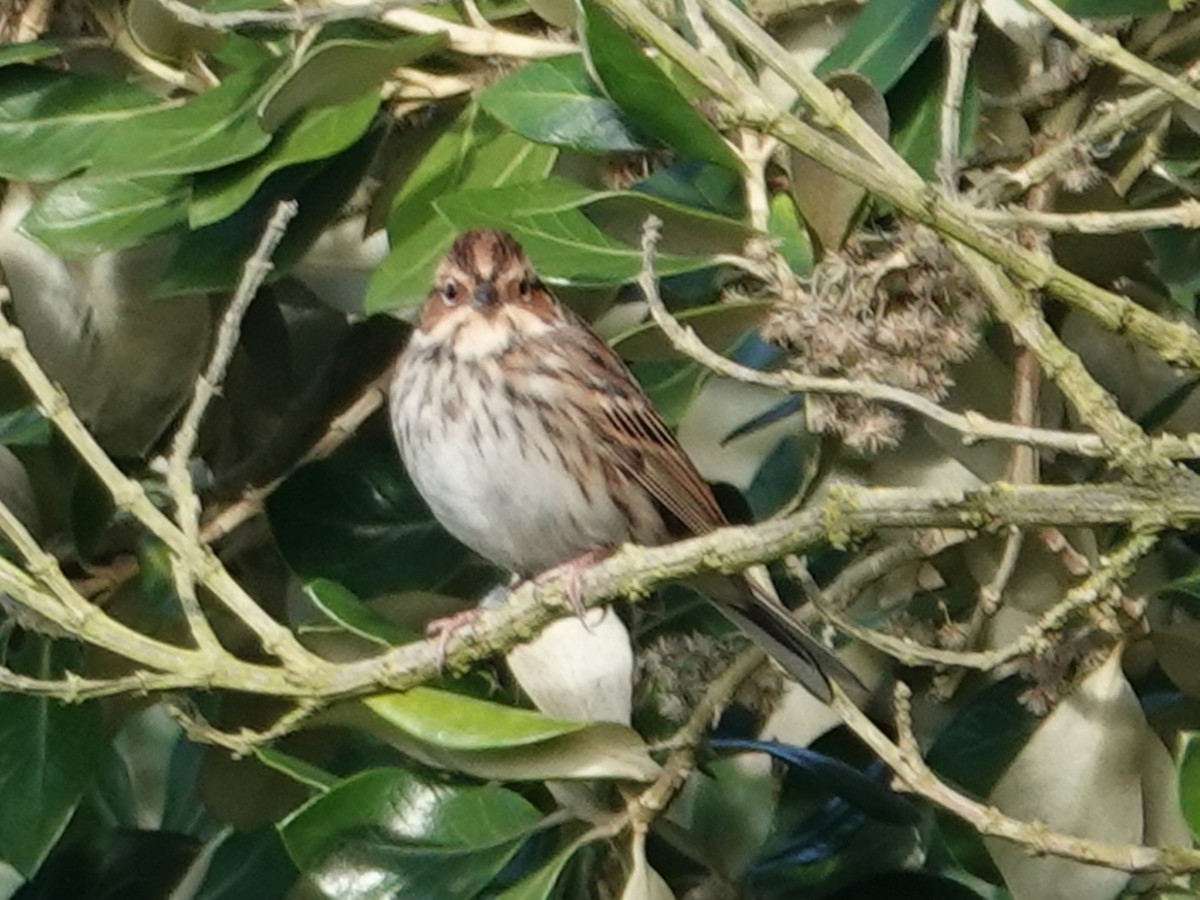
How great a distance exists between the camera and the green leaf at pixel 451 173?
7.78 feet

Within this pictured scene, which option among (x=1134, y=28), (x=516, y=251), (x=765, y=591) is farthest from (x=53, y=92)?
(x=1134, y=28)

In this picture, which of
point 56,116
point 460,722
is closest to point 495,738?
point 460,722

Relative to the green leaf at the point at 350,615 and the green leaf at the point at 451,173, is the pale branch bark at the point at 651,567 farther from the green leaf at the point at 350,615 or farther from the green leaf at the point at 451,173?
the green leaf at the point at 451,173

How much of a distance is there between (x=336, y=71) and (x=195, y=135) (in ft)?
0.50

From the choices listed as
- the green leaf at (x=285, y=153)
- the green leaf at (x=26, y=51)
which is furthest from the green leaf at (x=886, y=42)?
the green leaf at (x=26, y=51)

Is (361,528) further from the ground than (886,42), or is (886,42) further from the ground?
(886,42)

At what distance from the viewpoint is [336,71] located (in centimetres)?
225

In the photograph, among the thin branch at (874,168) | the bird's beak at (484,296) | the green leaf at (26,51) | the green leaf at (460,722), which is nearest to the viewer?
the thin branch at (874,168)

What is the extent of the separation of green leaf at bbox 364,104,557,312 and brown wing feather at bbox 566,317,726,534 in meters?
0.30

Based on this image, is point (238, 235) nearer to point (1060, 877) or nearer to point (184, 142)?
point (184, 142)

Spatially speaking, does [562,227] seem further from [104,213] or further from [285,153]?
[104,213]

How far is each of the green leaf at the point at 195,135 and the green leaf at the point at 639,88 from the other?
13.2 inches

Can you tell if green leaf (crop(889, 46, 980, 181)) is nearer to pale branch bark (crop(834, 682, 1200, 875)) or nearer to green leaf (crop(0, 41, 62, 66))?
pale branch bark (crop(834, 682, 1200, 875))

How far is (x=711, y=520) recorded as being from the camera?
2.82 metres
